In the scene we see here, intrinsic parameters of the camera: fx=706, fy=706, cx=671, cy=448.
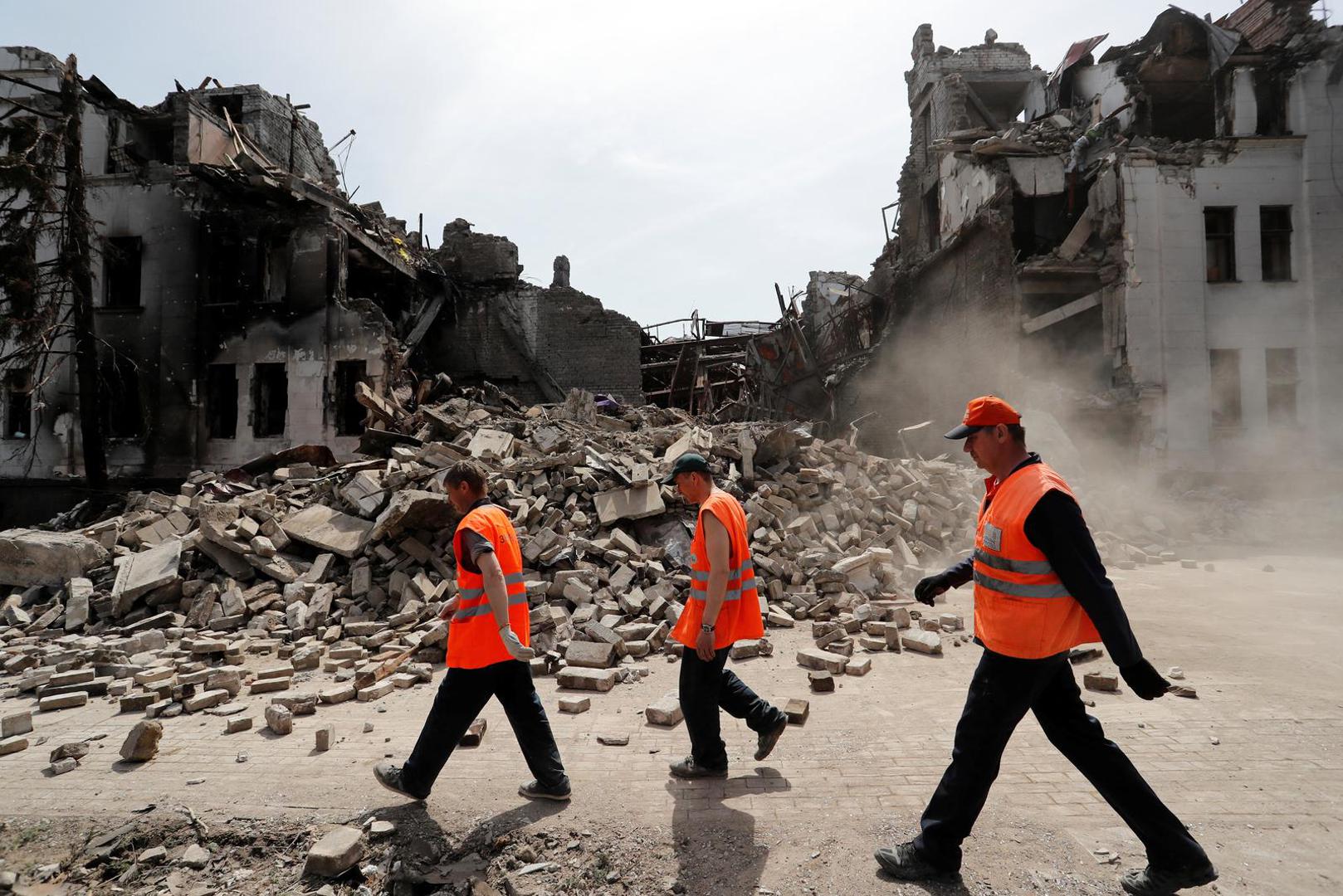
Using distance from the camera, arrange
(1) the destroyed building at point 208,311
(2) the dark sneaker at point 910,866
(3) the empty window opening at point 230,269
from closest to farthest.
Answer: (2) the dark sneaker at point 910,866
(1) the destroyed building at point 208,311
(3) the empty window opening at point 230,269

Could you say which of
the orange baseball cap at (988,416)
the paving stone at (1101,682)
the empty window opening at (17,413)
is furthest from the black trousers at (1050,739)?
the empty window opening at (17,413)

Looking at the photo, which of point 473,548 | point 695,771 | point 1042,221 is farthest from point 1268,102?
point 473,548

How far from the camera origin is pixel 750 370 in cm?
2362

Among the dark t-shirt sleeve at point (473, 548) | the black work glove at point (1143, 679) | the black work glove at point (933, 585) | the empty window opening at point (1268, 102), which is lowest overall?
the black work glove at point (1143, 679)

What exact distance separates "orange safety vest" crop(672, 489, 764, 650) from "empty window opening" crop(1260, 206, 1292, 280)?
19.7 meters

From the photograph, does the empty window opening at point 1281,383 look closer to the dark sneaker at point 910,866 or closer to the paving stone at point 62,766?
the dark sneaker at point 910,866

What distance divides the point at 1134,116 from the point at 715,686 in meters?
20.6

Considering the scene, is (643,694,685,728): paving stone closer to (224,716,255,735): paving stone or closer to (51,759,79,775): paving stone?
(224,716,255,735): paving stone

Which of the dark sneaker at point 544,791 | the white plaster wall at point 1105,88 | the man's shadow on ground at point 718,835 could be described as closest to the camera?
the man's shadow on ground at point 718,835

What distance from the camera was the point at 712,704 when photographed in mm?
3762

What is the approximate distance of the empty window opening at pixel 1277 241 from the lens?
17.0 meters

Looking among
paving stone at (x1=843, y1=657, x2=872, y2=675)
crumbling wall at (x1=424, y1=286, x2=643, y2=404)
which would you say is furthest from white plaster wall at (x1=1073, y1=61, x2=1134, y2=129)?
paving stone at (x1=843, y1=657, x2=872, y2=675)

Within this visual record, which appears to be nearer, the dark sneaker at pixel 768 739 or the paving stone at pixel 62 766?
the dark sneaker at pixel 768 739

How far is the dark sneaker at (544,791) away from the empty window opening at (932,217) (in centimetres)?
2285
